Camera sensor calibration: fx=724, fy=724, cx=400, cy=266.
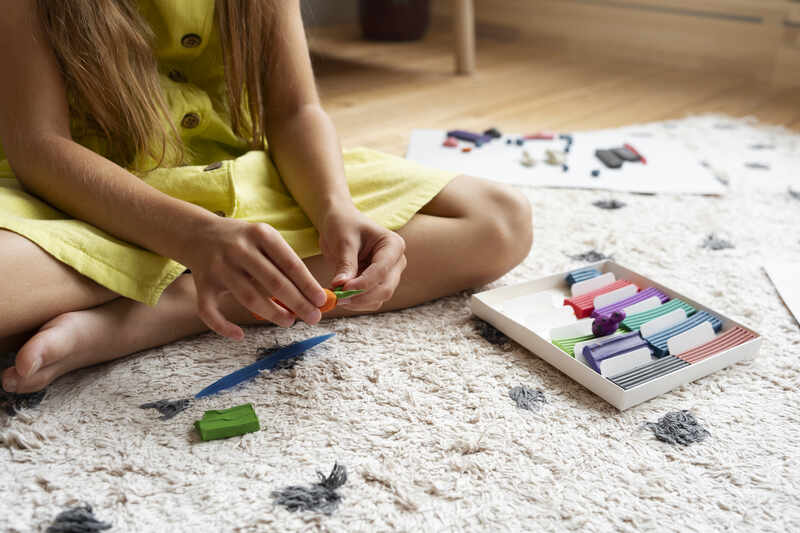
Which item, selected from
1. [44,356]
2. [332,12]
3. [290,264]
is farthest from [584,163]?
[332,12]

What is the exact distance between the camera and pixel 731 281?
0.83 meters

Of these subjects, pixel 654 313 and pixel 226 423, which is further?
pixel 654 313

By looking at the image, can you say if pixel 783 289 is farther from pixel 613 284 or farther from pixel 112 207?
pixel 112 207

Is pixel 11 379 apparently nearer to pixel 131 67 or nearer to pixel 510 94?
pixel 131 67

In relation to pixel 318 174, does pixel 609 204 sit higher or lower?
lower

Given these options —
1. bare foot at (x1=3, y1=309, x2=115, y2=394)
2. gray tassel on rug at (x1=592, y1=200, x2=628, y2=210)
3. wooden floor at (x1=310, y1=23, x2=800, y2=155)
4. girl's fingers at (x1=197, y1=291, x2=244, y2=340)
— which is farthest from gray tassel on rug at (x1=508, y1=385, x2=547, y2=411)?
wooden floor at (x1=310, y1=23, x2=800, y2=155)

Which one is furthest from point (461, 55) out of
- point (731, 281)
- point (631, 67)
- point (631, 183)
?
point (731, 281)

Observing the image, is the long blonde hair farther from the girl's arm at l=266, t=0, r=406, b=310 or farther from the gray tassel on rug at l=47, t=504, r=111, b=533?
the gray tassel on rug at l=47, t=504, r=111, b=533

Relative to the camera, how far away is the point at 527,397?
2.04 ft

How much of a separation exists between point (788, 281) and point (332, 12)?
202cm

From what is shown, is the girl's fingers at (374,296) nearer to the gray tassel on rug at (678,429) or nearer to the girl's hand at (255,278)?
the girl's hand at (255,278)

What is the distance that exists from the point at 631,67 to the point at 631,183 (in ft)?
3.06

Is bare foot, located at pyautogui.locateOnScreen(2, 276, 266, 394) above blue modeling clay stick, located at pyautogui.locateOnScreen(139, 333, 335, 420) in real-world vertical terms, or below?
above

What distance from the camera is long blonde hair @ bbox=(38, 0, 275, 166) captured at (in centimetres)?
62
